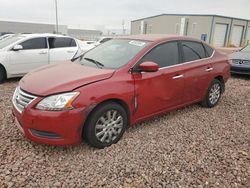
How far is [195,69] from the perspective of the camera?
422 centimetres

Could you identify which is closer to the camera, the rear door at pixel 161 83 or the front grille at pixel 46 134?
the front grille at pixel 46 134

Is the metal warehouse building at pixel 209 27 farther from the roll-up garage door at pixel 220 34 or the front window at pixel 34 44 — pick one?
the front window at pixel 34 44

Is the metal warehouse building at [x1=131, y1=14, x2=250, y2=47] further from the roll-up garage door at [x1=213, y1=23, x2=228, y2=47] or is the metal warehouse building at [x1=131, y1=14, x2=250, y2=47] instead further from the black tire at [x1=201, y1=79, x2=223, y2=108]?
the black tire at [x1=201, y1=79, x2=223, y2=108]

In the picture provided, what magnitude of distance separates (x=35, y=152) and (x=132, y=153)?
1298 millimetres

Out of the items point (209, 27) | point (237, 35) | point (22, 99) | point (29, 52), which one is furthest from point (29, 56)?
point (237, 35)

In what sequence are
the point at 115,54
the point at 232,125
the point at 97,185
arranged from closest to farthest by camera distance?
the point at 97,185
the point at 115,54
the point at 232,125

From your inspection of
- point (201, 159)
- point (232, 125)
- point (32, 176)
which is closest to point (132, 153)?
point (201, 159)

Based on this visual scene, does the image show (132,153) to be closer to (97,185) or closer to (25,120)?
(97,185)

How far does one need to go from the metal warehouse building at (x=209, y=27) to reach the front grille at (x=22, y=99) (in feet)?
111

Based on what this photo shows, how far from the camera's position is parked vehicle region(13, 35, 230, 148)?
2729 millimetres

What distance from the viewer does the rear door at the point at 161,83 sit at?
A: 3398mm

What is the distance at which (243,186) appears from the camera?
2.58 metres

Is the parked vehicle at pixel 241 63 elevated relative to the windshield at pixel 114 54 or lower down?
lower down

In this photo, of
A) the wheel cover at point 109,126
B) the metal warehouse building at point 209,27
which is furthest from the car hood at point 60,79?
the metal warehouse building at point 209,27
